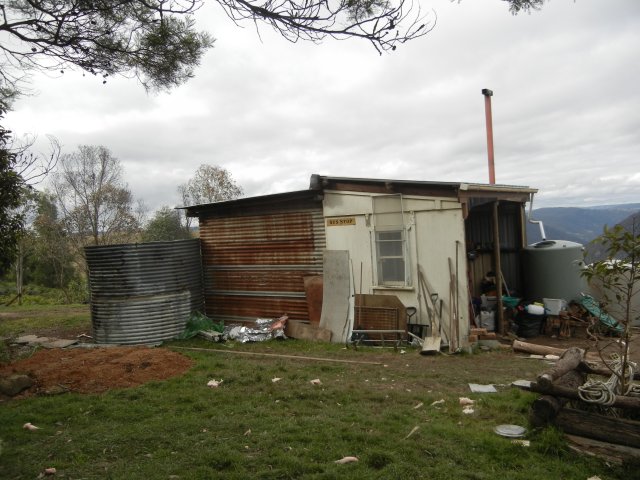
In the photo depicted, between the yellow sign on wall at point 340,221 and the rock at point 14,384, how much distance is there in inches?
258

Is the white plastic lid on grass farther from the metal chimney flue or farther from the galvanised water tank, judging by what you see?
the metal chimney flue

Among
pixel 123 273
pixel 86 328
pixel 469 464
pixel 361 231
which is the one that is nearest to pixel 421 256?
pixel 361 231

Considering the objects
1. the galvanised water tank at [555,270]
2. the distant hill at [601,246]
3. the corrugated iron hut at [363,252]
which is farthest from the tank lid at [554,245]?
the distant hill at [601,246]

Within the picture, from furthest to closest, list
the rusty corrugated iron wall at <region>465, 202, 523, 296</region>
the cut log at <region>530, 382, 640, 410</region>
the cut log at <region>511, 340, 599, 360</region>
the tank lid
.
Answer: the rusty corrugated iron wall at <region>465, 202, 523, 296</region> < the tank lid < the cut log at <region>511, 340, 599, 360</region> < the cut log at <region>530, 382, 640, 410</region>

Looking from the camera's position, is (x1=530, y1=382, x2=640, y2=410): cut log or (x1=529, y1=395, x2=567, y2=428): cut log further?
(x1=529, y1=395, x2=567, y2=428): cut log

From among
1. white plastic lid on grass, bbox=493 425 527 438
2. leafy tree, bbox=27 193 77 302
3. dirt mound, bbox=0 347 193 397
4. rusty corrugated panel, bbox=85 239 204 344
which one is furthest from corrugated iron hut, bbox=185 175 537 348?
leafy tree, bbox=27 193 77 302

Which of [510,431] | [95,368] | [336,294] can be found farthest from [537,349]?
[95,368]

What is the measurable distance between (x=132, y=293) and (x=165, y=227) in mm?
18016

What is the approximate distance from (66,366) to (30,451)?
3377mm

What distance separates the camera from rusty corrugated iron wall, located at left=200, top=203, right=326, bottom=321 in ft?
36.4

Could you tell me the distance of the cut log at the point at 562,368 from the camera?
4.49m

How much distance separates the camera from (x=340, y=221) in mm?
10680

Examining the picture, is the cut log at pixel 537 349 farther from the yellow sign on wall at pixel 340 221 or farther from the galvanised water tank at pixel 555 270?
the yellow sign on wall at pixel 340 221

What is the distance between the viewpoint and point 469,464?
411 cm
